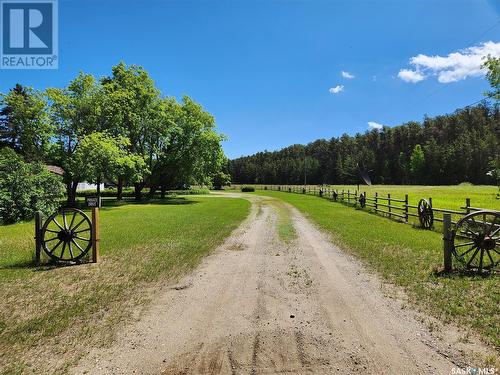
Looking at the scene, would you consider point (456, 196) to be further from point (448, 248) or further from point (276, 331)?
point (276, 331)

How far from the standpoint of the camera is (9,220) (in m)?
17.4

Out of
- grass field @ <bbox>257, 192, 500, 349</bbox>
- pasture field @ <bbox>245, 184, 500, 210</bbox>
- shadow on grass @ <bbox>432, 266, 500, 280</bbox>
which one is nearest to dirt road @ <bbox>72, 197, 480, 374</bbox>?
grass field @ <bbox>257, 192, 500, 349</bbox>

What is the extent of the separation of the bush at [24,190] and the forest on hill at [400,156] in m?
59.4

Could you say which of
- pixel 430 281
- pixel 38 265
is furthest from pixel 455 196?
pixel 38 265

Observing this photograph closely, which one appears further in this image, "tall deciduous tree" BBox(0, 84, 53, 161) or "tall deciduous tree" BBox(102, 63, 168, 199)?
"tall deciduous tree" BBox(102, 63, 168, 199)

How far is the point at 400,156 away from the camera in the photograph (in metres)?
100

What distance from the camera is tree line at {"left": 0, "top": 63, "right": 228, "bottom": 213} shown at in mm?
26312

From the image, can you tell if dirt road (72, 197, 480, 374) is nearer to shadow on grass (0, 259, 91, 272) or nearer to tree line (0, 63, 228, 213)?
shadow on grass (0, 259, 91, 272)

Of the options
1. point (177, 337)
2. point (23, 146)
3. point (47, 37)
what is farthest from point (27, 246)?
point (23, 146)

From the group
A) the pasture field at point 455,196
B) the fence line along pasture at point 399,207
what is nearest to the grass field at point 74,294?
the fence line along pasture at point 399,207

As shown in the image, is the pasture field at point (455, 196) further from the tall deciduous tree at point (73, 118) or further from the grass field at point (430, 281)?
the tall deciduous tree at point (73, 118)

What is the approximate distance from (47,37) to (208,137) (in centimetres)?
2175

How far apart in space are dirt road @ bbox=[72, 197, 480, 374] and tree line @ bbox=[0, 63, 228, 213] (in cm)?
2286

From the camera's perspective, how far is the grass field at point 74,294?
13.3 feet
